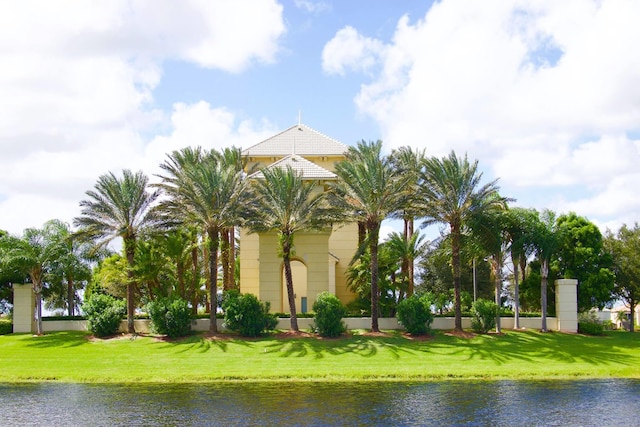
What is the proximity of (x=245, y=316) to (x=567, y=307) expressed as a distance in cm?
1990

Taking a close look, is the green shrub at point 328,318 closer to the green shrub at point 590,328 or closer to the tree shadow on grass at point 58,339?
the tree shadow on grass at point 58,339

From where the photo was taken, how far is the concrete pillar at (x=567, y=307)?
1725 inches

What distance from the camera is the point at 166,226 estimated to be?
43219mm

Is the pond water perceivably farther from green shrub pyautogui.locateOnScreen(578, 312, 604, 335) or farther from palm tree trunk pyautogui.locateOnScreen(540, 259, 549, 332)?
Answer: green shrub pyautogui.locateOnScreen(578, 312, 604, 335)

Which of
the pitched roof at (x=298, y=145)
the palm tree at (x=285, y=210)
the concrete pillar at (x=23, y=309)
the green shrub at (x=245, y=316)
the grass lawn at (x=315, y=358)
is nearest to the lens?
the grass lawn at (x=315, y=358)

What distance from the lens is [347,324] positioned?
42125 mm

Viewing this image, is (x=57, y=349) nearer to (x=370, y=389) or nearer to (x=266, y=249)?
(x=266, y=249)

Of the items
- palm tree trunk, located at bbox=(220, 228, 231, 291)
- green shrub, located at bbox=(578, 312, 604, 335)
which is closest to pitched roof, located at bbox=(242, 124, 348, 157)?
palm tree trunk, located at bbox=(220, 228, 231, 291)

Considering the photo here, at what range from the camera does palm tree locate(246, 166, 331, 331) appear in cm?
4062

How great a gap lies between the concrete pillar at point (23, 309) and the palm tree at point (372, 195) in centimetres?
2006

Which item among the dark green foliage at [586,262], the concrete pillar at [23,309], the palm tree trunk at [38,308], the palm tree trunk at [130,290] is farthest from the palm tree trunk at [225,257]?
the dark green foliage at [586,262]

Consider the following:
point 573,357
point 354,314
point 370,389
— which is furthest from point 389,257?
point 370,389

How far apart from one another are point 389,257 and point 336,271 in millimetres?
9807

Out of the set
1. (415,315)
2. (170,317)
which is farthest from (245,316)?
(415,315)
